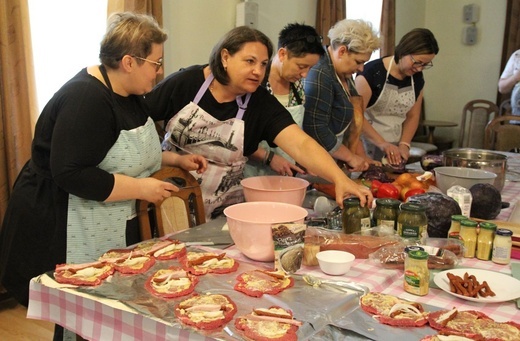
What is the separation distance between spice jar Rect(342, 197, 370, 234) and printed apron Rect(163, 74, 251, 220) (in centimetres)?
55

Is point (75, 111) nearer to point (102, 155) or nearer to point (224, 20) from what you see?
point (102, 155)

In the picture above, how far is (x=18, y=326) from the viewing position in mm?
2605

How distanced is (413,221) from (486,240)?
0.66 feet

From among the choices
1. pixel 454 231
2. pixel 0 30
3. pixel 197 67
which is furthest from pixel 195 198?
pixel 0 30

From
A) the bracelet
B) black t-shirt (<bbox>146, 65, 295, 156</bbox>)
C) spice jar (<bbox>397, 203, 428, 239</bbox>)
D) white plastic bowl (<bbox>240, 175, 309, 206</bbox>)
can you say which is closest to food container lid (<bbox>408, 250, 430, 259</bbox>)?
spice jar (<bbox>397, 203, 428, 239</bbox>)

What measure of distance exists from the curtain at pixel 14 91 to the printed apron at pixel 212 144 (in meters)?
0.98

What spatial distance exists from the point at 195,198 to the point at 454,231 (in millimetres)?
870

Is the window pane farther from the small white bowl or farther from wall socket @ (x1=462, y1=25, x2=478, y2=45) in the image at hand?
wall socket @ (x1=462, y1=25, x2=478, y2=45)

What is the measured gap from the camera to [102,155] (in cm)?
149

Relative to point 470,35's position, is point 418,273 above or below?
below

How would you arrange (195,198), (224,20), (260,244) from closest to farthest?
(260,244) < (195,198) < (224,20)

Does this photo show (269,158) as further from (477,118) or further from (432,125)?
(477,118)

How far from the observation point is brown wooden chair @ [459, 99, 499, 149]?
5.54 m

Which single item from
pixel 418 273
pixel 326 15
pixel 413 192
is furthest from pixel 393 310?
pixel 326 15
